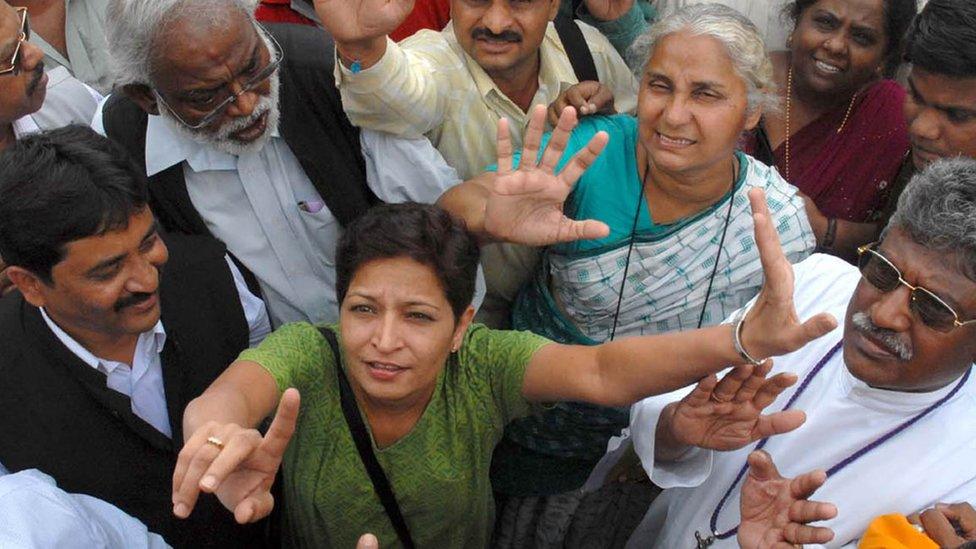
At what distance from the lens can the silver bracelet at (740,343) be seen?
1807mm

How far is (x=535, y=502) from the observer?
2703mm

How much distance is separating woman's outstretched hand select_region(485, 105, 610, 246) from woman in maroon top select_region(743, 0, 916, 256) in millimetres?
980

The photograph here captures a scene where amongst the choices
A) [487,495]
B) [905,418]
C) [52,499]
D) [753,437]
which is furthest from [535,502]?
[52,499]

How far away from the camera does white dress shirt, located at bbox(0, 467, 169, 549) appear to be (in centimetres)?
157

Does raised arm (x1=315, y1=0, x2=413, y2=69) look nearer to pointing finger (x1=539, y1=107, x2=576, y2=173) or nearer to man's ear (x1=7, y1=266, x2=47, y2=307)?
pointing finger (x1=539, y1=107, x2=576, y2=173)

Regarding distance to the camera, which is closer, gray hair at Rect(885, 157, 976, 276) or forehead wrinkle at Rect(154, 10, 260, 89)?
gray hair at Rect(885, 157, 976, 276)

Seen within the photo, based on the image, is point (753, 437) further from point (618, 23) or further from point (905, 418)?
point (618, 23)

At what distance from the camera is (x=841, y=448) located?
2.04m

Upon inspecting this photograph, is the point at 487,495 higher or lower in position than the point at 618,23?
lower

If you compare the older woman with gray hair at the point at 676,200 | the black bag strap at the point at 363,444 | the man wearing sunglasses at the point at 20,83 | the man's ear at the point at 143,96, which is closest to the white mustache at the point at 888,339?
the older woman with gray hair at the point at 676,200

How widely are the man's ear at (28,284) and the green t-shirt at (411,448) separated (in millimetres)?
478

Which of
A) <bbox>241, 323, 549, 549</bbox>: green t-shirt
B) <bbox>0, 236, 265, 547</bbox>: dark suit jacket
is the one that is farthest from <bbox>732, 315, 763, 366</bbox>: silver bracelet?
<bbox>0, 236, 265, 547</bbox>: dark suit jacket

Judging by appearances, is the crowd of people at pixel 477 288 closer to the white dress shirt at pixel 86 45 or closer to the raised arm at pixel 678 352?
the raised arm at pixel 678 352

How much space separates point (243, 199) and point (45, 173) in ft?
1.97
